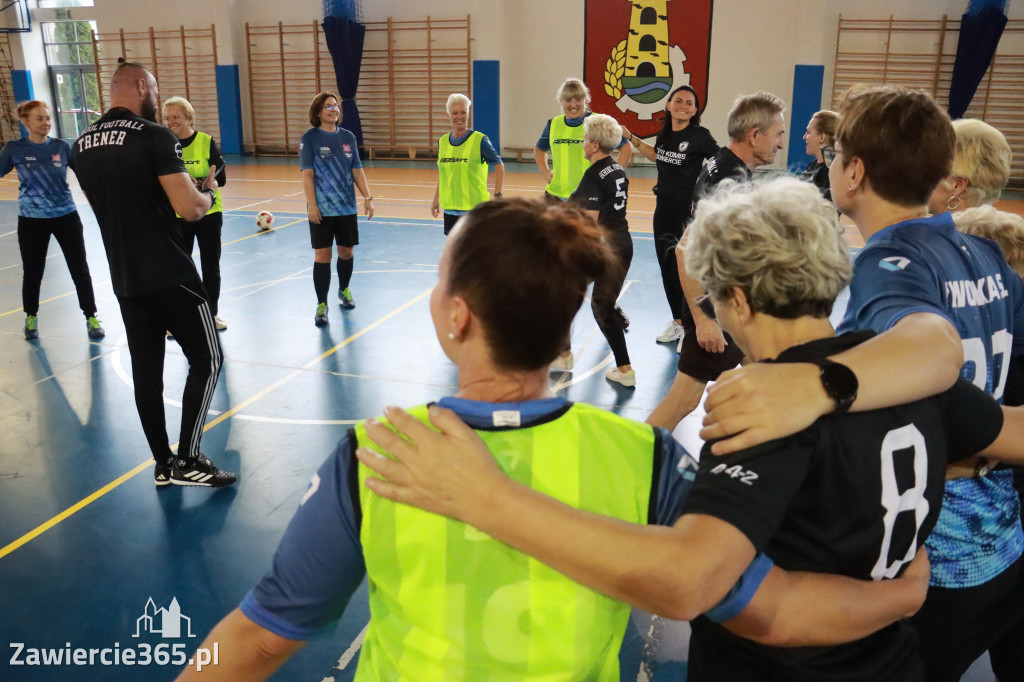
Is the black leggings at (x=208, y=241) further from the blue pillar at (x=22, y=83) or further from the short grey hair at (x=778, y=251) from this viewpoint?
the blue pillar at (x=22, y=83)

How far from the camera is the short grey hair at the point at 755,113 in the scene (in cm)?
461

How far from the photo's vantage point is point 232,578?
11.0ft

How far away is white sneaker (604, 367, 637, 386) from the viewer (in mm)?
5609

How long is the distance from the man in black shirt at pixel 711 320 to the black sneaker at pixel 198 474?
7.83ft

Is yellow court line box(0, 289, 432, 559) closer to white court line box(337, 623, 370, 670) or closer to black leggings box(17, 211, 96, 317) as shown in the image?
white court line box(337, 623, 370, 670)

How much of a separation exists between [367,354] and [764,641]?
17.3ft

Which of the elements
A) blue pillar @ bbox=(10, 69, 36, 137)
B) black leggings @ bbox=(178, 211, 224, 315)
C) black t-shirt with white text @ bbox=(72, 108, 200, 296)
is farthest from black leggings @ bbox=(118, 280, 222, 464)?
blue pillar @ bbox=(10, 69, 36, 137)

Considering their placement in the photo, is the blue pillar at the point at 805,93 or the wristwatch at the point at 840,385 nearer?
the wristwatch at the point at 840,385

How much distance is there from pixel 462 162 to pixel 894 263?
6048mm

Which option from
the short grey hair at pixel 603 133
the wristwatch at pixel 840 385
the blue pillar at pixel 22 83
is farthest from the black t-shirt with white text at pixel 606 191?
the blue pillar at pixel 22 83

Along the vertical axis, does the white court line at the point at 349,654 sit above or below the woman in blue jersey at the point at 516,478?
below

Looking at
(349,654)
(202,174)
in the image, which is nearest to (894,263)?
(349,654)

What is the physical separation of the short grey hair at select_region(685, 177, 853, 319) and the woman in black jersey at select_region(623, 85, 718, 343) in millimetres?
4972

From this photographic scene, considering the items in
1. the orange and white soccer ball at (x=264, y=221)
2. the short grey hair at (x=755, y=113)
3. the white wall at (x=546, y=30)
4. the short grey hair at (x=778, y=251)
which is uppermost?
the white wall at (x=546, y=30)
